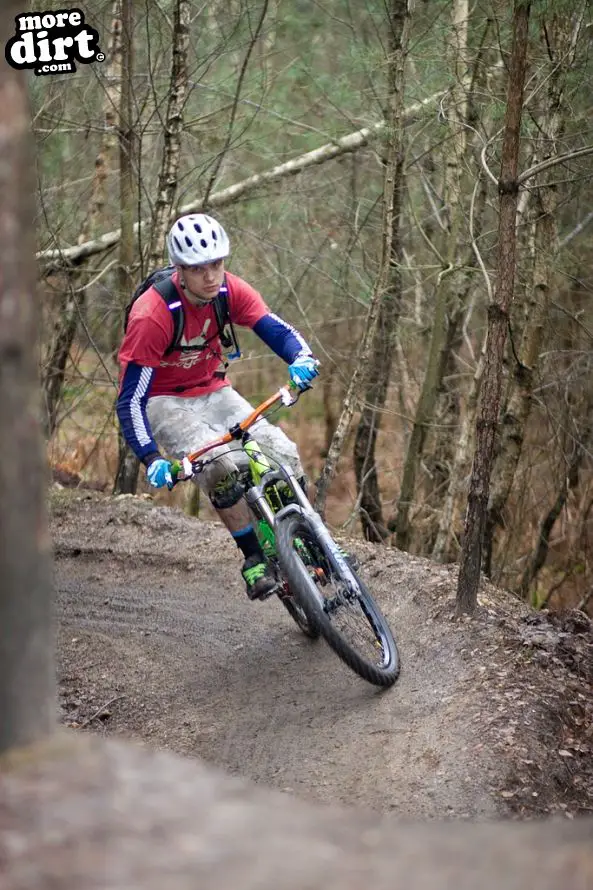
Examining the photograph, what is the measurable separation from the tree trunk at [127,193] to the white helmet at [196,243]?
5.04 meters

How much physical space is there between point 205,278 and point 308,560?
6.18 feet

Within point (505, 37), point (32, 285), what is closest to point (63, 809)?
point (32, 285)

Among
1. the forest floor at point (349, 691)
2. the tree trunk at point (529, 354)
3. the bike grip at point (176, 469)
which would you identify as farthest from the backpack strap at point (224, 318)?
the tree trunk at point (529, 354)

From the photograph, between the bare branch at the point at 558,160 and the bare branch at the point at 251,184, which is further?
the bare branch at the point at 251,184

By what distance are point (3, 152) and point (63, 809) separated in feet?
5.59

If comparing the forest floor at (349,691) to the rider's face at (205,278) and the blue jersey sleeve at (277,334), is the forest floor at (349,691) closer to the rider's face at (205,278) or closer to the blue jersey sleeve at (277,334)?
the blue jersey sleeve at (277,334)

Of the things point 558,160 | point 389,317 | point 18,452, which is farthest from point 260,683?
point 389,317

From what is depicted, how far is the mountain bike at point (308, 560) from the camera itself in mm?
5684

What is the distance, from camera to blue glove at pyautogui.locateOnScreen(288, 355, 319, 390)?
626 cm

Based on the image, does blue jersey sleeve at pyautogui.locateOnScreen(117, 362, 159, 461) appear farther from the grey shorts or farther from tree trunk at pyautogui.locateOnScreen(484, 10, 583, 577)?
tree trunk at pyautogui.locateOnScreen(484, 10, 583, 577)

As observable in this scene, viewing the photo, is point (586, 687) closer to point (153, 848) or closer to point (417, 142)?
point (153, 848)

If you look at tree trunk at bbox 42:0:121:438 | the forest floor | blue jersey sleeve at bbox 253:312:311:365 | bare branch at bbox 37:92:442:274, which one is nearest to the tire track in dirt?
the forest floor

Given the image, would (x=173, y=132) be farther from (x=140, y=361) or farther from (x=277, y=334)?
(x=140, y=361)

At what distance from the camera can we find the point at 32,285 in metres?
2.69
